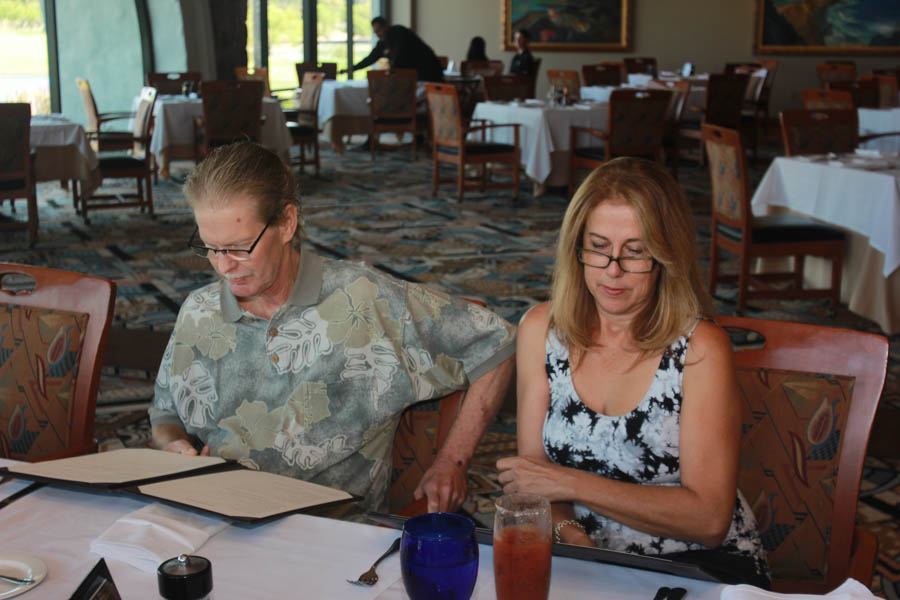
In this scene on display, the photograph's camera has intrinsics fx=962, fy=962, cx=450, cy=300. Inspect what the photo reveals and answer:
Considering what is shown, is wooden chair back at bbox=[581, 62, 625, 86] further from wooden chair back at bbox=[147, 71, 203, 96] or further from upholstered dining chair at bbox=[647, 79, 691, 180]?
wooden chair back at bbox=[147, 71, 203, 96]

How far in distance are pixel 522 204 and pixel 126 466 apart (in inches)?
254

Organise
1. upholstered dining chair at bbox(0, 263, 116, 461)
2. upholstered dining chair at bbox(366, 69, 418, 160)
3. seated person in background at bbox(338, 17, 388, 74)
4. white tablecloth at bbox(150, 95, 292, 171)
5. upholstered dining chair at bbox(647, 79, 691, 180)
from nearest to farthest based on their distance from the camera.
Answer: upholstered dining chair at bbox(0, 263, 116, 461) < white tablecloth at bbox(150, 95, 292, 171) < upholstered dining chair at bbox(647, 79, 691, 180) < upholstered dining chair at bbox(366, 69, 418, 160) < seated person in background at bbox(338, 17, 388, 74)

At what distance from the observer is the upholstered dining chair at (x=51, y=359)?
1.80 meters

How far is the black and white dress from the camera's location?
4.98 feet

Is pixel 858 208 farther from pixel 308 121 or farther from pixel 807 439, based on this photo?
pixel 308 121

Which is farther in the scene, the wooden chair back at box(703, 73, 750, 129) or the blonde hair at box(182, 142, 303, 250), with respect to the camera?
the wooden chair back at box(703, 73, 750, 129)

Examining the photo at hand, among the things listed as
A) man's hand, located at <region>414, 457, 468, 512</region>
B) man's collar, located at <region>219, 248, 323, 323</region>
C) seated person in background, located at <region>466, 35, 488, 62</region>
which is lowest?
man's hand, located at <region>414, 457, 468, 512</region>

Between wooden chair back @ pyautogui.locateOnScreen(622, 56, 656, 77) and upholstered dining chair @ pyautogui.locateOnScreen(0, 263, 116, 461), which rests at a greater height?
wooden chair back @ pyautogui.locateOnScreen(622, 56, 656, 77)

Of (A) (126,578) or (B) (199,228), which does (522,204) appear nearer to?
(B) (199,228)

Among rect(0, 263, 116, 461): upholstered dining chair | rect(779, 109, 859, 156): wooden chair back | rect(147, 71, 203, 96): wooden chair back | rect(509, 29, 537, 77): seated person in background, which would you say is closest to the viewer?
rect(0, 263, 116, 461): upholstered dining chair

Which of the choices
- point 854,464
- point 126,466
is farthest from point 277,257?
point 854,464

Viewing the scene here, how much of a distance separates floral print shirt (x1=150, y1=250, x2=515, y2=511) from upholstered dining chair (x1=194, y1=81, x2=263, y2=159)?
5.93 metres

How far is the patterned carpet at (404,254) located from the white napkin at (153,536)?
156 centimetres

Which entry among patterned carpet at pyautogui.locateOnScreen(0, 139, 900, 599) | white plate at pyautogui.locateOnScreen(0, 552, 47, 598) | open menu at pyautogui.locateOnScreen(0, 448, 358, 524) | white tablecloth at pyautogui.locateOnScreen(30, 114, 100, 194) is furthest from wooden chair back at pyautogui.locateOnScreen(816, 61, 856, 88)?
white plate at pyautogui.locateOnScreen(0, 552, 47, 598)
